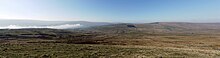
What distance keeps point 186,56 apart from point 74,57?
16376mm

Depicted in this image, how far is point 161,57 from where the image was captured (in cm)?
3488

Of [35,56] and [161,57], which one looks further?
[35,56]

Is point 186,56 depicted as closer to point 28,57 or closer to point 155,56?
point 155,56

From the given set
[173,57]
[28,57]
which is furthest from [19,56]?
[173,57]

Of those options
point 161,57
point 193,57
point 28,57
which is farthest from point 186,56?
point 28,57

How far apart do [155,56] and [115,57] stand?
231 inches

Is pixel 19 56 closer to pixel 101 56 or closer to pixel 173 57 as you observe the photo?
pixel 101 56

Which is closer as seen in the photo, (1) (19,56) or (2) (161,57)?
(2) (161,57)

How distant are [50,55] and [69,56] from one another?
3.03m

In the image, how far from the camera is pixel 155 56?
35.7m

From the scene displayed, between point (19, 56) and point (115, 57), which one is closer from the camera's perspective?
point (115, 57)

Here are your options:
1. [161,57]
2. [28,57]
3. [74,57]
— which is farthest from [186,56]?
[28,57]

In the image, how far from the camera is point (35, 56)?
3712 cm

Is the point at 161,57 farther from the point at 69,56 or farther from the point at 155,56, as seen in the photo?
the point at 69,56
